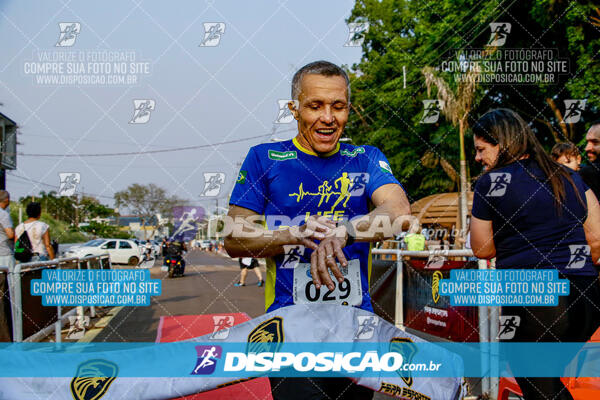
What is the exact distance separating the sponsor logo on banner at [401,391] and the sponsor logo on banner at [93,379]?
2.83ft

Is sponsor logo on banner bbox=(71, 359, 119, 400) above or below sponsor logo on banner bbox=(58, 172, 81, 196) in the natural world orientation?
below

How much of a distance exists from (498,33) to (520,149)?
16.7 meters

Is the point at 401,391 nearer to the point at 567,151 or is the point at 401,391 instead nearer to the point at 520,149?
the point at 520,149

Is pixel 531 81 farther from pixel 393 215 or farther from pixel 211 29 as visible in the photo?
pixel 393 215

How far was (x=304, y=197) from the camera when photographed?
6.72 ft

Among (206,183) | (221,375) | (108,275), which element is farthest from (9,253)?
(221,375)

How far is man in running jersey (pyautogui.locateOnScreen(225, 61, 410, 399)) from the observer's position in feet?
6.39

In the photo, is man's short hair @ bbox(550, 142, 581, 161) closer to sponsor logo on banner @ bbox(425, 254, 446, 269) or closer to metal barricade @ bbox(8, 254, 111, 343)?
sponsor logo on banner @ bbox(425, 254, 446, 269)

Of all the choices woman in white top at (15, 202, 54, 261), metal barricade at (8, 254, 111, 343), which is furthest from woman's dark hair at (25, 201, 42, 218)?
metal barricade at (8, 254, 111, 343)

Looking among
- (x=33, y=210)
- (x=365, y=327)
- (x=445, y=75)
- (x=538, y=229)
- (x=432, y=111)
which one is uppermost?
(x=445, y=75)

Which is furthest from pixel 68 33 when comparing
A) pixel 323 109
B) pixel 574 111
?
pixel 574 111

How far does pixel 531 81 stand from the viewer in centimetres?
1641

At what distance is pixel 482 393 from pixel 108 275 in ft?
19.0

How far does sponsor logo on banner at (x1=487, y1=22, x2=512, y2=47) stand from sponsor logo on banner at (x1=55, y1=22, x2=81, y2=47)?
14.1m
